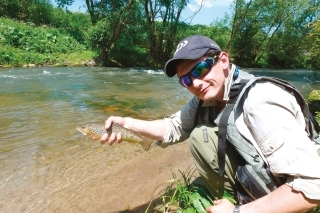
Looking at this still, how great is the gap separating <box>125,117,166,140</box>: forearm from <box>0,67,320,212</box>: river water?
3.43ft

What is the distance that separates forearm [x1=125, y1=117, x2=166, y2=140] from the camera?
2.52 m

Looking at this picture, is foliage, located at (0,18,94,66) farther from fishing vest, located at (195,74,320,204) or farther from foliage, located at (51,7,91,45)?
fishing vest, located at (195,74,320,204)

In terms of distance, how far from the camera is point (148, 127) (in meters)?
2.54

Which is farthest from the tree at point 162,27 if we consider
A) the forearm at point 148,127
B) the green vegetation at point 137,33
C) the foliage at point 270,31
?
the forearm at point 148,127

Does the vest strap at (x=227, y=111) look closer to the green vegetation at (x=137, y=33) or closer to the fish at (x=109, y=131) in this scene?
the fish at (x=109, y=131)

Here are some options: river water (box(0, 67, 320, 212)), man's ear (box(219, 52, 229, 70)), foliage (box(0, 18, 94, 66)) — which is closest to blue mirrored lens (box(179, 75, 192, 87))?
man's ear (box(219, 52, 229, 70))

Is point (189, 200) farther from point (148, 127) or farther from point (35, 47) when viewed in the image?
point (35, 47)

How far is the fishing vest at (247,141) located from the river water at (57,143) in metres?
1.76

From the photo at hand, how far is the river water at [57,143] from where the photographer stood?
3.13 m

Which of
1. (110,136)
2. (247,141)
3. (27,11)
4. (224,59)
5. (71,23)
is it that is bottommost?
(110,136)

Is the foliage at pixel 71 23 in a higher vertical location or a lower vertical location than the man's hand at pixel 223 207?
higher

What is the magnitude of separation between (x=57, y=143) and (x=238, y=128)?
3.67m

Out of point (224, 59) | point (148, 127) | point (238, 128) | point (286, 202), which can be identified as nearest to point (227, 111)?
point (238, 128)

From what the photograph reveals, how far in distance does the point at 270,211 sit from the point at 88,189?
223 centimetres
